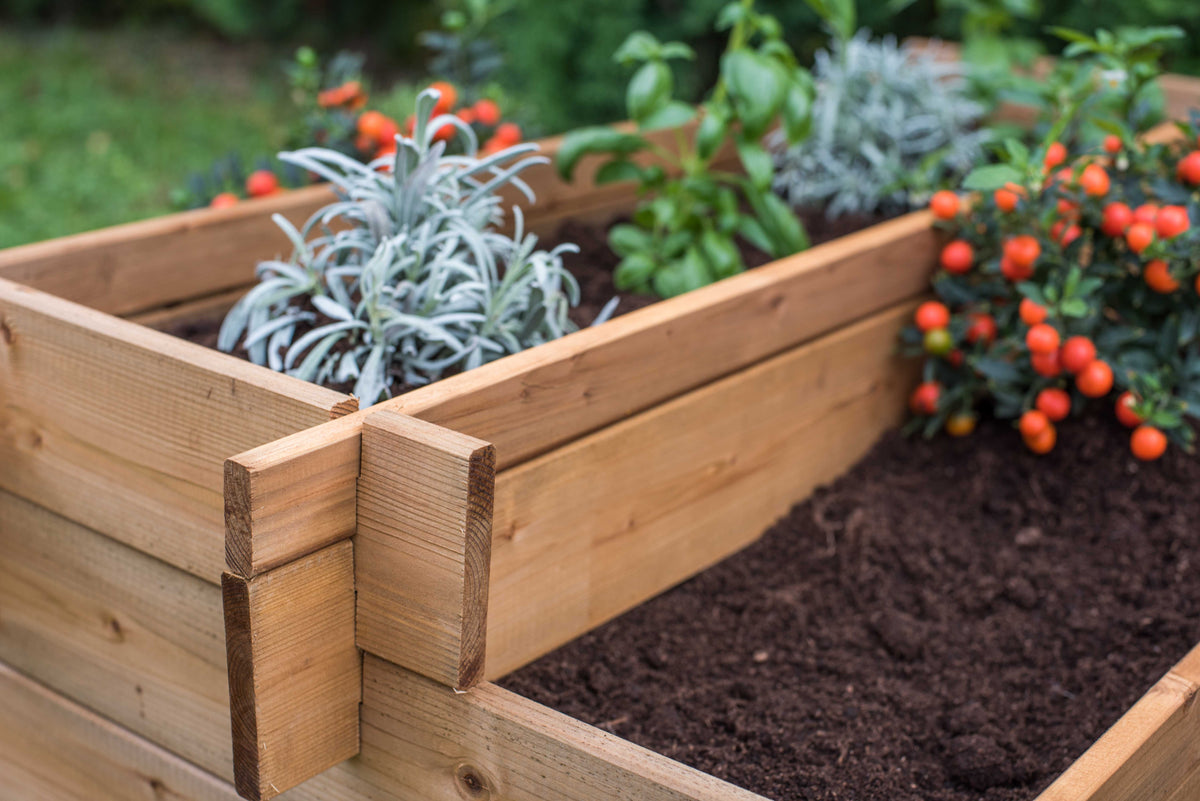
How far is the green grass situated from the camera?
442cm

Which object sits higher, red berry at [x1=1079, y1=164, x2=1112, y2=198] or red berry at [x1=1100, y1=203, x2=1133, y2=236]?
red berry at [x1=1079, y1=164, x2=1112, y2=198]

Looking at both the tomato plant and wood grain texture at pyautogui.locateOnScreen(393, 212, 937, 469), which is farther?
the tomato plant

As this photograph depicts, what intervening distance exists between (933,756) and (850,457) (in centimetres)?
76

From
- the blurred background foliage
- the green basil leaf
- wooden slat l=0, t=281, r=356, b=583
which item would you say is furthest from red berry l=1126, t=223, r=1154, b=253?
wooden slat l=0, t=281, r=356, b=583

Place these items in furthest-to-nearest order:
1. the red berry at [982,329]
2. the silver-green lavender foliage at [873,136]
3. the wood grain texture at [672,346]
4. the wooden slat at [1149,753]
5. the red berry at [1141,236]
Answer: the silver-green lavender foliage at [873,136] → the red berry at [982,329] → the red berry at [1141,236] → the wood grain texture at [672,346] → the wooden slat at [1149,753]

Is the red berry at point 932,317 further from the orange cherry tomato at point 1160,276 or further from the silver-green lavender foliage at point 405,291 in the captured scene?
the silver-green lavender foliage at point 405,291

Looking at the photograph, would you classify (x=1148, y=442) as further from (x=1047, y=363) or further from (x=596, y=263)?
(x=596, y=263)

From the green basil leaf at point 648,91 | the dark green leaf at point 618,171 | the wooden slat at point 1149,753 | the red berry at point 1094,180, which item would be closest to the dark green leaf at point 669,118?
the green basil leaf at point 648,91

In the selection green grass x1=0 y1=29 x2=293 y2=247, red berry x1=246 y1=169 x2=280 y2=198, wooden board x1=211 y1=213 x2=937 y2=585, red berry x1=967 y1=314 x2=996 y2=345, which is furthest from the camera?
green grass x1=0 y1=29 x2=293 y2=247

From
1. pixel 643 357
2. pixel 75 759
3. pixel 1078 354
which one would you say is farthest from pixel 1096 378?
pixel 75 759

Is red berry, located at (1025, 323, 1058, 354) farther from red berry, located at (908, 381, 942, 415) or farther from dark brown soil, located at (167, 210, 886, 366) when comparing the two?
dark brown soil, located at (167, 210, 886, 366)

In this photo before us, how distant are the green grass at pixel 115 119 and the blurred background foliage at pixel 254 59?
0.01 meters

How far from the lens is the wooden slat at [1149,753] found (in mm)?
1078

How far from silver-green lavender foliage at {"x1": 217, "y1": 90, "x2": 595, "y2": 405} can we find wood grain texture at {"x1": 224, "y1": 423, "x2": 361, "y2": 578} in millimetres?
299
